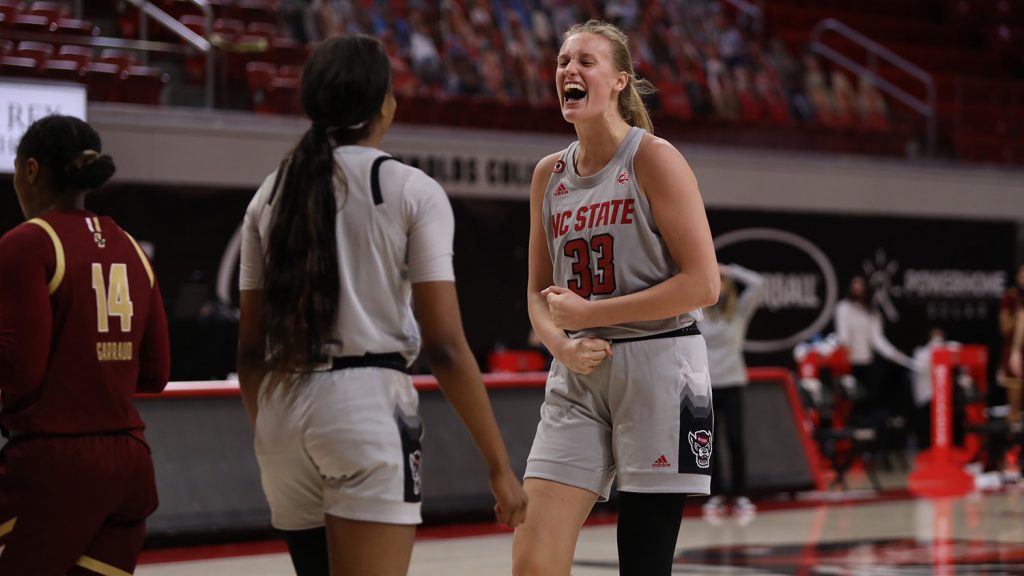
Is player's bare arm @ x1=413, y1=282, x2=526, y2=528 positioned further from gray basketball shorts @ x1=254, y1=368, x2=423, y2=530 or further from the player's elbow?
the player's elbow

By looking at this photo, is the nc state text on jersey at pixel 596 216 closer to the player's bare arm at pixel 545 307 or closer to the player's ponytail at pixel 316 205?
the player's bare arm at pixel 545 307

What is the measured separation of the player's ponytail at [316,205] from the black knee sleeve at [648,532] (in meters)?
1.16

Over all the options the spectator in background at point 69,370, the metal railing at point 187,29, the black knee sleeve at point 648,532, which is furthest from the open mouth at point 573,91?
the metal railing at point 187,29

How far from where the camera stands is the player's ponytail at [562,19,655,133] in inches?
148

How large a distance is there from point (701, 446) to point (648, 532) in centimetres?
26

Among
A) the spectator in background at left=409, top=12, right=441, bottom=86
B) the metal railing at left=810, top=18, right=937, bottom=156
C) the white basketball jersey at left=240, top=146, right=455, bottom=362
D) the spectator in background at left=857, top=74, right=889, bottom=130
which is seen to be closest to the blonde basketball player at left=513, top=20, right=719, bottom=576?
the white basketball jersey at left=240, top=146, right=455, bottom=362

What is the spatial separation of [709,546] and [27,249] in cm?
565

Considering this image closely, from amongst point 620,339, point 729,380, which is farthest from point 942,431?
point 620,339

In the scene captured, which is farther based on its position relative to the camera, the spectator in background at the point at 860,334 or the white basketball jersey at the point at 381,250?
the spectator in background at the point at 860,334

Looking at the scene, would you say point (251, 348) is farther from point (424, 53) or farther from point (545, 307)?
point (424, 53)

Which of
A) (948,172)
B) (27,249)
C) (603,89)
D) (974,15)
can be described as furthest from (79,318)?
(974,15)

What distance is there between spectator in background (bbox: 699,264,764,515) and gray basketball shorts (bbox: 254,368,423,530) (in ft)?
23.5

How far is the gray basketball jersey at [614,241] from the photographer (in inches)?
145

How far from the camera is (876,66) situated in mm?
17625
